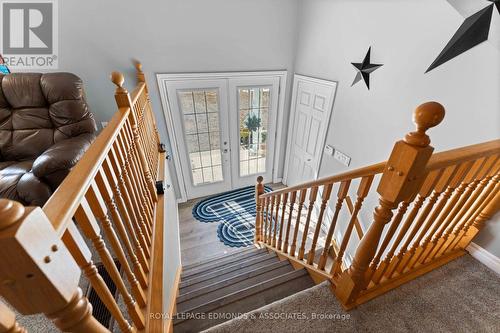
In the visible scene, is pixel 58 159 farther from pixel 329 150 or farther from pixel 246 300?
pixel 329 150

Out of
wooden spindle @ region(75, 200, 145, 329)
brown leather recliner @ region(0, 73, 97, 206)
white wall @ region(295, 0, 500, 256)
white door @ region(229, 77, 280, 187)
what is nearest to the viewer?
wooden spindle @ region(75, 200, 145, 329)

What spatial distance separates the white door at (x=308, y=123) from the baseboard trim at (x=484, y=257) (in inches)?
69.6

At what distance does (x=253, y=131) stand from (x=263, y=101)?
53cm

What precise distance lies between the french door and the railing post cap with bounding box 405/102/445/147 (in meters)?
2.74

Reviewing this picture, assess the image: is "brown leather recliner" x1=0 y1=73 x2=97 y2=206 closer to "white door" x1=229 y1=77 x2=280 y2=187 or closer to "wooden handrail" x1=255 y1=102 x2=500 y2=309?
"white door" x1=229 y1=77 x2=280 y2=187

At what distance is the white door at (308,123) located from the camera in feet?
9.01

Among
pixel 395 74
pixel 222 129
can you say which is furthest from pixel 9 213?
pixel 222 129

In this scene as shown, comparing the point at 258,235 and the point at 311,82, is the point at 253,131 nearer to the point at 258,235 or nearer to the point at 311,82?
the point at 311,82

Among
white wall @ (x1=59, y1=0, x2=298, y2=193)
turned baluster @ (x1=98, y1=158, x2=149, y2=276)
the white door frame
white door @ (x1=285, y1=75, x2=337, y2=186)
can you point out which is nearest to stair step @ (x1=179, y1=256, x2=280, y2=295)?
turned baluster @ (x1=98, y1=158, x2=149, y2=276)

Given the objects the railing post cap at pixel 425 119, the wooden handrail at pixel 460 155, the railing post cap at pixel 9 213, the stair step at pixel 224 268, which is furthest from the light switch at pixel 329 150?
the railing post cap at pixel 9 213

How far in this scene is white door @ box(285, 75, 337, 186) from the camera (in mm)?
2746

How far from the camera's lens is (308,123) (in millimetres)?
3156

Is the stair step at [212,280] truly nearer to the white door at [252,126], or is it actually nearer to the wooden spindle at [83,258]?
the wooden spindle at [83,258]

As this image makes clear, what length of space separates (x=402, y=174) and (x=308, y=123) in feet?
8.37
